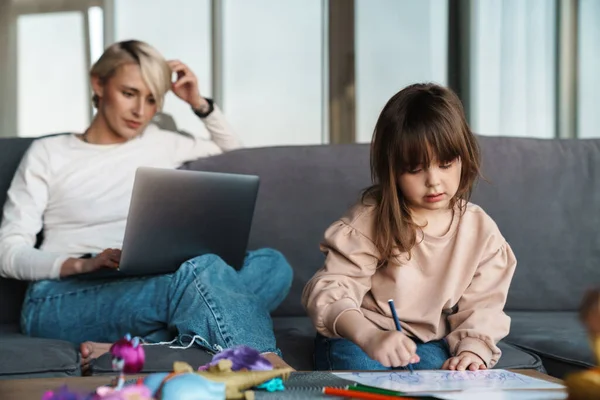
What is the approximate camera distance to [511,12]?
3.18 m

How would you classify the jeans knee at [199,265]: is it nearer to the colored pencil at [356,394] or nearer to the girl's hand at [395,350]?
the girl's hand at [395,350]

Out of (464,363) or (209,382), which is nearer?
(209,382)

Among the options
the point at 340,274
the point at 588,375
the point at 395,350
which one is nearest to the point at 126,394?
the point at 588,375

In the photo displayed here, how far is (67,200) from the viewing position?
1951 millimetres

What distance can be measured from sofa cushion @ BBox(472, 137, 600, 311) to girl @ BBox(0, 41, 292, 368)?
600mm

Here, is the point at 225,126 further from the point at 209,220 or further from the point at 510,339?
the point at 510,339

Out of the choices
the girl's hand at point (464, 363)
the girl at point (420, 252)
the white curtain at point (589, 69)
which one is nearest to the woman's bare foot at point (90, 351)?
the girl at point (420, 252)

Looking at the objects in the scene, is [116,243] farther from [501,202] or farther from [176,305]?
→ [501,202]

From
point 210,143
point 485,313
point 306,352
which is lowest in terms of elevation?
point 306,352

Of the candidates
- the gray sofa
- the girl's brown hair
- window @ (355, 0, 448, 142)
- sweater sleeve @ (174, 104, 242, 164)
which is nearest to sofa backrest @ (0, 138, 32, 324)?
the gray sofa

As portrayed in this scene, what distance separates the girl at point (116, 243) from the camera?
1.53m

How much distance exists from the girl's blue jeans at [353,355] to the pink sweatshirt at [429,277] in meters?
0.03

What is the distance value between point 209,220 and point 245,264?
0.69 ft

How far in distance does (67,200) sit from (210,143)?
1.41 ft
